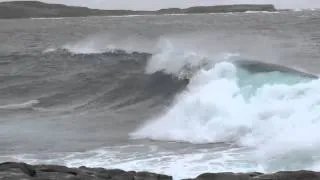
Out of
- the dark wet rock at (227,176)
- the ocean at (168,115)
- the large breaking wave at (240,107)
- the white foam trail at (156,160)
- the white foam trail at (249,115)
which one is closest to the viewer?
the dark wet rock at (227,176)

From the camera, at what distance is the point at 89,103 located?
19578 mm

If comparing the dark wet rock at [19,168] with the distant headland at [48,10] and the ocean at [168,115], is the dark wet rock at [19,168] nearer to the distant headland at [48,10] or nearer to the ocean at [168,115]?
the ocean at [168,115]

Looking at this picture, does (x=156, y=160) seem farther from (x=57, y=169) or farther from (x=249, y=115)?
(x=249, y=115)

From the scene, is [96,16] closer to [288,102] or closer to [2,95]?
[2,95]

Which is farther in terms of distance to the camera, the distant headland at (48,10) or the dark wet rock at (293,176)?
the distant headland at (48,10)

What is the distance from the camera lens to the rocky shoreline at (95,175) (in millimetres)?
7704

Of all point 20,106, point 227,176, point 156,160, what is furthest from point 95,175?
point 20,106

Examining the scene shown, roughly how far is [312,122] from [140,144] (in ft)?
10.7

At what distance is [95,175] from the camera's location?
823 centimetres

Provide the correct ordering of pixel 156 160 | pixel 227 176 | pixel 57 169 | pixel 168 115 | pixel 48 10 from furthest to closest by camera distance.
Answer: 1. pixel 48 10
2. pixel 168 115
3. pixel 156 160
4. pixel 57 169
5. pixel 227 176

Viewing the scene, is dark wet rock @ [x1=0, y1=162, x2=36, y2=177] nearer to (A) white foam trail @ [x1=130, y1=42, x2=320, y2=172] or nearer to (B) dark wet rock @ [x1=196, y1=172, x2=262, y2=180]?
(B) dark wet rock @ [x1=196, y1=172, x2=262, y2=180]

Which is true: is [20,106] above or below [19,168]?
above

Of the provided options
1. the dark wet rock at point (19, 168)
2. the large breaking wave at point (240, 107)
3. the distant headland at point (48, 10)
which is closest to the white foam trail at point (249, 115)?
the large breaking wave at point (240, 107)

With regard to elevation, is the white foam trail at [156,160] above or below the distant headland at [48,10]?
below
